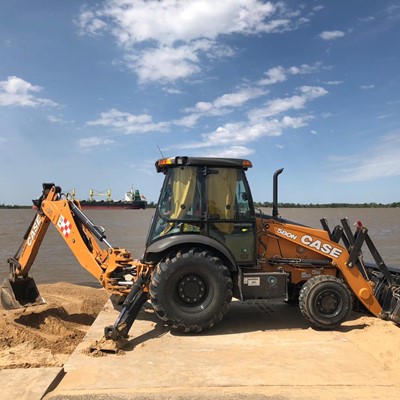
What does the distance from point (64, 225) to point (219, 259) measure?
2642mm

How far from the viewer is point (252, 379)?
4.20m

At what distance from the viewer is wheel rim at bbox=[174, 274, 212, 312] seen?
19.0 ft

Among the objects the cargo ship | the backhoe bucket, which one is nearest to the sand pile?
the backhoe bucket

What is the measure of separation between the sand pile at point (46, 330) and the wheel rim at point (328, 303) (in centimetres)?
340

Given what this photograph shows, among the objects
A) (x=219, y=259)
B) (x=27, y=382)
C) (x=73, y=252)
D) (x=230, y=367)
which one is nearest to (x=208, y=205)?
(x=219, y=259)

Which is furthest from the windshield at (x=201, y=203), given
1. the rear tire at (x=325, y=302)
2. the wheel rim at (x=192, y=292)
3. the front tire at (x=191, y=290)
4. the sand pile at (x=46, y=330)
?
the sand pile at (x=46, y=330)

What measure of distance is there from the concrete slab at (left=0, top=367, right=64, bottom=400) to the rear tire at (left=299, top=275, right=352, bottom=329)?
3344 mm

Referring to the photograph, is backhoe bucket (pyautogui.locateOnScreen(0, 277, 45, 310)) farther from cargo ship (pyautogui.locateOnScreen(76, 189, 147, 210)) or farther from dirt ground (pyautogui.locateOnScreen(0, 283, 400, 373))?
cargo ship (pyautogui.locateOnScreen(76, 189, 147, 210))

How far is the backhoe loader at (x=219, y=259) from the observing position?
5.74 meters

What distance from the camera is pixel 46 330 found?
6.76 m

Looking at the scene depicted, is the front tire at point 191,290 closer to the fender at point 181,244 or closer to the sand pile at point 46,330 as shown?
the fender at point 181,244

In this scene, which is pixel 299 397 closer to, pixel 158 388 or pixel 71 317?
pixel 158 388

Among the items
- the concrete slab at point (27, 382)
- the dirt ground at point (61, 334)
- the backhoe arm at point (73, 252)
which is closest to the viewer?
the concrete slab at point (27, 382)

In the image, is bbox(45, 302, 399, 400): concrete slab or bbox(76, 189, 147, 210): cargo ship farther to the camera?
bbox(76, 189, 147, 210): cargo ship
